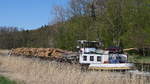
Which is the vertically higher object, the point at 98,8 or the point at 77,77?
the point at 98,8

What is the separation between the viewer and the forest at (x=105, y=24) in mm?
61116

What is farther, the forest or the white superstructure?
the forest

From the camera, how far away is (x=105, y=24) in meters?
72.9

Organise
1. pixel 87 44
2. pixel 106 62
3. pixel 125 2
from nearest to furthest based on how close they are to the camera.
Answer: pixel 106 62
pixel 87 44
pixel 125 2

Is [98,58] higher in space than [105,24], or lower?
lower

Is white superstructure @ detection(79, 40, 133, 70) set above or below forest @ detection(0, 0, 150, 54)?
below

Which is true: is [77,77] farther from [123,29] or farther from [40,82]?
[123,29]

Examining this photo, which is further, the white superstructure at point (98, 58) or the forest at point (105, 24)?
the forest at point (105, 24)

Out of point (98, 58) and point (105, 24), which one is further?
point (105, 24)

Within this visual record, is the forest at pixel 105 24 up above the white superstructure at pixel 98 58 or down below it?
above

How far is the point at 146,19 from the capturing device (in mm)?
60969

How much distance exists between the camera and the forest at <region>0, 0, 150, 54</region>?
61.1 metres

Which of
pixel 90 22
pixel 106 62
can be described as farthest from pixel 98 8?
pixel 106 62

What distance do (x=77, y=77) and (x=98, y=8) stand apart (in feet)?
190
